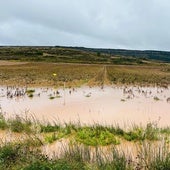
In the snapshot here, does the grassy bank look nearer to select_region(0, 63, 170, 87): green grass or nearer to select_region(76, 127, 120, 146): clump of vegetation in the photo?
select_region(76, 127, 120, 146): clump of vegetation

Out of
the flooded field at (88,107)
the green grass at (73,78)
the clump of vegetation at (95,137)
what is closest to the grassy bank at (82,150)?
the clump of vegetation at (95,137)

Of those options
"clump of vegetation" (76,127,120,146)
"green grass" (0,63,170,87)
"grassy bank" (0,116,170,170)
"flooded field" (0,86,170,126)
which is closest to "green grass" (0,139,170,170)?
"grassy bank" (0,116,170,170)

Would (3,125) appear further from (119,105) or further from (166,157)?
(119,105)

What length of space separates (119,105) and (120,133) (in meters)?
9.21

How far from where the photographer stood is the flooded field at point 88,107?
1812 cm

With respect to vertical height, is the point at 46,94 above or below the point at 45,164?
below

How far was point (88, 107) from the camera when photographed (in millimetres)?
21484

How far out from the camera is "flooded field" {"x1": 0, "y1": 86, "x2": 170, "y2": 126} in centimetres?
1812

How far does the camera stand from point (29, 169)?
7.93 meters

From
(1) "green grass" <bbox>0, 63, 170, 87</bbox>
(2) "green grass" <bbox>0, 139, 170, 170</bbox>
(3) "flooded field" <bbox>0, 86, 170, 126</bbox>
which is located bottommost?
(1) "green grass" <bbox>0, 63, 170, 87</bbox>

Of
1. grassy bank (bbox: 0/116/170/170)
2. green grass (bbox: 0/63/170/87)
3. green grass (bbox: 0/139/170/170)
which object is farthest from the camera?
green grass (bbox: 0/63/170/87)

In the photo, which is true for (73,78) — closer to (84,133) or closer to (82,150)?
(84,133)

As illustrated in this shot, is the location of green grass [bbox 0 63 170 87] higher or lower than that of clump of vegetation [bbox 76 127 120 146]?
lower

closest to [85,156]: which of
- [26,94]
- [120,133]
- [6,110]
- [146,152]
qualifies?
[146,152]
